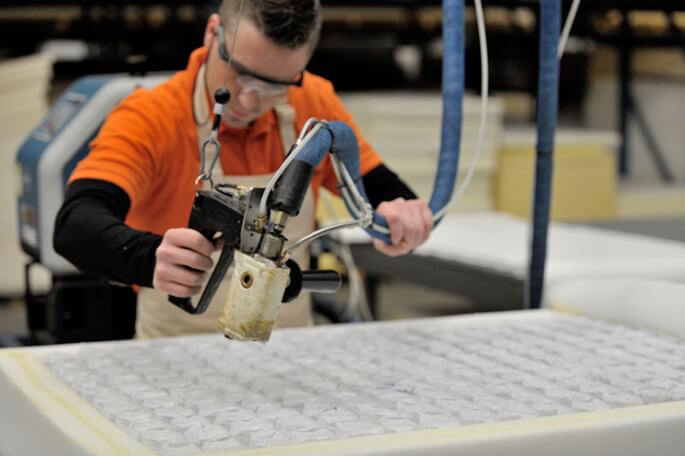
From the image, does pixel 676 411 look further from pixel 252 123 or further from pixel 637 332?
pixel 252 123

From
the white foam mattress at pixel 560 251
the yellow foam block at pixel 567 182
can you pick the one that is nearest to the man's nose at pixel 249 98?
the white foam mattress at pixel 560 251

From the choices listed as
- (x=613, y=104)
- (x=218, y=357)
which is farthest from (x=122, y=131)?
(x=613, y=104)

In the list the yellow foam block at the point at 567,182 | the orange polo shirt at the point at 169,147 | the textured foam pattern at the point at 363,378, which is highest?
the orange polo shirt at the point at 169,147

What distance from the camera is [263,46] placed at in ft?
3.53

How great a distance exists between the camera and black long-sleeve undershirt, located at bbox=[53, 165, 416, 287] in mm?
1018

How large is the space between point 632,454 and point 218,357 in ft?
1.65

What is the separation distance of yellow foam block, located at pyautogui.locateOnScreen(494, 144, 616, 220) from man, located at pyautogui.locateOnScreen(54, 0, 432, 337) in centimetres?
211

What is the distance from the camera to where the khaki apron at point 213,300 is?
1.27m

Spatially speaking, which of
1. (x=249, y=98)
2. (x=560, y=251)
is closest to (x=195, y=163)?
(x=249, y=98)

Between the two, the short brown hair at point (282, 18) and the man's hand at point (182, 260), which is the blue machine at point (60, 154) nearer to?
the short brown hair at point (282, 18)

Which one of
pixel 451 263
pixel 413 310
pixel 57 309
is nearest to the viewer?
pixel 57 309

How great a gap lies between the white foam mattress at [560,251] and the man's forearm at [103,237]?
0.93m

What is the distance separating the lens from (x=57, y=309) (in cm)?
167

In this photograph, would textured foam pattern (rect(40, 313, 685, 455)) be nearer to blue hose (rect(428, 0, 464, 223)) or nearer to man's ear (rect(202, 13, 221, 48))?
blue hose (rect(428, 0, 464, 223))
